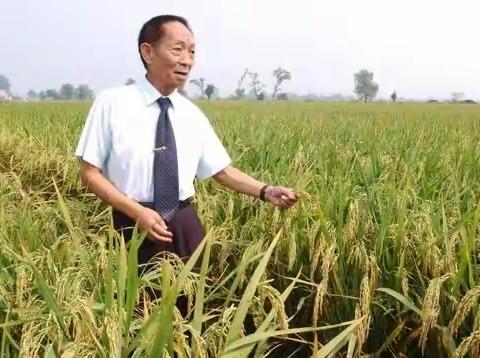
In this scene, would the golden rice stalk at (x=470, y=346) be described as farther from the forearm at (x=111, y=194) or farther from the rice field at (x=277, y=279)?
the forearm at (x=111, y=194)

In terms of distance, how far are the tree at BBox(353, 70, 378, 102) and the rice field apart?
110 metres

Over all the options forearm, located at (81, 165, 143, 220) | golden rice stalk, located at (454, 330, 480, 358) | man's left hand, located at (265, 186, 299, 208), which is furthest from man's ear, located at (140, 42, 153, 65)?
golden rice stalk, located at (454, 330, 480, 358)

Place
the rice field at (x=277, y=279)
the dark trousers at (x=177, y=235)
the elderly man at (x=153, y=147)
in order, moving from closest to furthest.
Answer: the rice field at (x=277, y=279) → the elderly man at (x=153, y=147) → the dark trousers at (x=177, y=235)

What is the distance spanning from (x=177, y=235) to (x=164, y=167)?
0.29m

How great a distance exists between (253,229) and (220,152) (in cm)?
39

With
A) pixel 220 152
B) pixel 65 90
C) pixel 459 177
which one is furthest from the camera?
pixel 65 90

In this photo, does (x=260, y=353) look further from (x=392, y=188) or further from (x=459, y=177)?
(x=459, y=177)

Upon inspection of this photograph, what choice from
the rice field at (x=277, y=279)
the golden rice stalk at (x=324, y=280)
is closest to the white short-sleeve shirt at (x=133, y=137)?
the rice field at (x=277, y=279)

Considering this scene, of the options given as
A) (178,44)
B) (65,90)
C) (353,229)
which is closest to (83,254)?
(178,44)

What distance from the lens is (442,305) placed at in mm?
2021

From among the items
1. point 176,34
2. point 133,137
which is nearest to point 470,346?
point 133,137

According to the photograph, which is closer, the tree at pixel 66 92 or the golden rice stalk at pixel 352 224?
the golden rice stalk at pixel 352 224

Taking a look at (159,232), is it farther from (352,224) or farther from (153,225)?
(352,224)

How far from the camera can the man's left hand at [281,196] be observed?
2.25m
